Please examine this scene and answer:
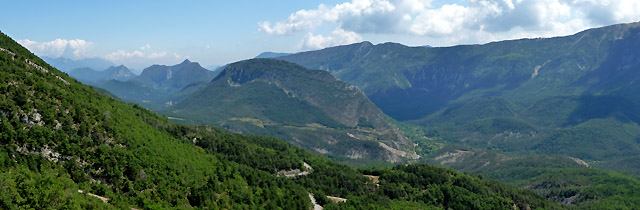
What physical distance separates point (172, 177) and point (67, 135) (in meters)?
21.0

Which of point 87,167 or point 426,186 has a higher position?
point 87,167

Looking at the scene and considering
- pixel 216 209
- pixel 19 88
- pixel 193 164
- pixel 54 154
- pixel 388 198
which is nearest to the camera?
pixel 54 154

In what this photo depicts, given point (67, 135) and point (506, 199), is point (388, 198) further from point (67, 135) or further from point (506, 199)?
point (67, 135)

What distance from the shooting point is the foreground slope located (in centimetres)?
6806

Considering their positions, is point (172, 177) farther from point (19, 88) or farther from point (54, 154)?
point (19, 88)

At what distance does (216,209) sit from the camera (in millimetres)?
89375

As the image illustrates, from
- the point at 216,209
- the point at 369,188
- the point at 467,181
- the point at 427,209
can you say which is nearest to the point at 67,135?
the point at 216,209

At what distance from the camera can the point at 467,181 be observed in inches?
6909

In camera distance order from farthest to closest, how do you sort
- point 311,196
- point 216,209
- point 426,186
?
point 426,186, point 311,196, point 216,209

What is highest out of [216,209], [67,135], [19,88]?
[19,88]

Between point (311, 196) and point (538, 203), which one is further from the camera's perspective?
point (538, 203)

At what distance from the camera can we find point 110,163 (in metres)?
84.5

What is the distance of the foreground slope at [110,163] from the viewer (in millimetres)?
68062

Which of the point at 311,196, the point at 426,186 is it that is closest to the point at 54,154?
the point at 311,196
